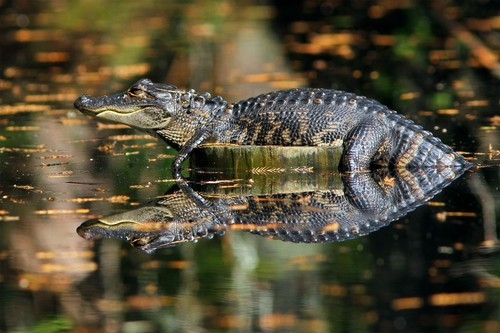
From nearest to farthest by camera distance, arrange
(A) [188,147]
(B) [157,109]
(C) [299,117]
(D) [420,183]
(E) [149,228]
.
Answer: (E) [149,228], (D) [420,183], (C) [299,117], (A) [188,147], (B) [157,109]

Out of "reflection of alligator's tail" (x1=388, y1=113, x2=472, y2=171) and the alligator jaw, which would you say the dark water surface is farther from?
the alligator jaw

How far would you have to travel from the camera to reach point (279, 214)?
782 cm

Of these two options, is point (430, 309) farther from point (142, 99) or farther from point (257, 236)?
point (142, 99)

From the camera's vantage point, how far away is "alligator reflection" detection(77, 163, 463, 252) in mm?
7301

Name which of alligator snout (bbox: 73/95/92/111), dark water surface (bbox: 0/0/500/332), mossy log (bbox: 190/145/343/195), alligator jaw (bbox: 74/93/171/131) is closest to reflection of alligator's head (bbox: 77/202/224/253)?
dark water surface (bbox: 0/0/500/332)

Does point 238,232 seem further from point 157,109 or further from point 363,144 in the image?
point 157,109

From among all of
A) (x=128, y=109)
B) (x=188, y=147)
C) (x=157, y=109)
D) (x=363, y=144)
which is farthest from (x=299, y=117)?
(x=128, y=109)

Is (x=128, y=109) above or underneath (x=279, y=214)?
above

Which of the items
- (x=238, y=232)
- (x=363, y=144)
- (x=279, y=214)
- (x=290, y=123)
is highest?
(x=290, y=123)

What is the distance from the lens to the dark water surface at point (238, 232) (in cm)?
575

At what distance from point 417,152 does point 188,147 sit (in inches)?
81.5

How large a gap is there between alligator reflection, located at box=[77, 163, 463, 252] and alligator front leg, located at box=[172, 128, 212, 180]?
2.31ft

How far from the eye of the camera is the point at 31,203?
8555 millimetres

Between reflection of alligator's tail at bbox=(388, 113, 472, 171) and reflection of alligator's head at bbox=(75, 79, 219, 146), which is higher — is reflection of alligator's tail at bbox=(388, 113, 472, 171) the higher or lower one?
the lower one
